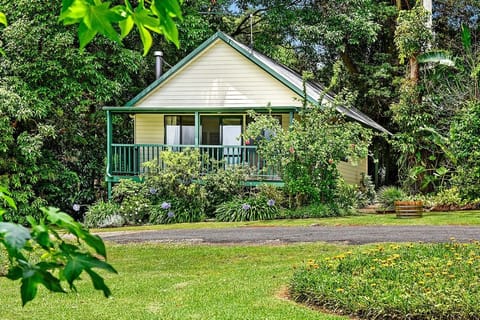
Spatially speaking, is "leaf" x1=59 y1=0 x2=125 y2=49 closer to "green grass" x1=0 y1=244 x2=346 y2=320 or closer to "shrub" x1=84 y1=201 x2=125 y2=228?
"green grass" x1=0 y1=244 x2=346 y2=320

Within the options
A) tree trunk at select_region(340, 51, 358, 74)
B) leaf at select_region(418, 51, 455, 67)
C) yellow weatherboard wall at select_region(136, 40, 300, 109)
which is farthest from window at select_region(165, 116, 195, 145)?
tree trunk at select_region(340, 51, 358, 74)

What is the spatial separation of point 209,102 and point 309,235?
32.3 feet

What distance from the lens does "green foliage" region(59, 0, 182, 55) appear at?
1706 mm

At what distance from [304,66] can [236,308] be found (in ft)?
82.6

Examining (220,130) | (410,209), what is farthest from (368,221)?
(220,130)

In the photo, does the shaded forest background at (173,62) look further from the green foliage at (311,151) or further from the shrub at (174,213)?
the shrub at (174,213)

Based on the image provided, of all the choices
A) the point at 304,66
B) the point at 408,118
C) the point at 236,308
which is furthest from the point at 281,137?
the point at 304,66

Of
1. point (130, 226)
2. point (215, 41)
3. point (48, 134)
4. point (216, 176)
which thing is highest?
point (215, 41)

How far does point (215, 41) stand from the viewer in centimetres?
2164

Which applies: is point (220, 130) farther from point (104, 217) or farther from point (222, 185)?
point (104, 217)

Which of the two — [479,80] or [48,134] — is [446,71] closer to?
[479,80]

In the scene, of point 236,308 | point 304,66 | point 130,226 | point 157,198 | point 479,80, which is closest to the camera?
point 236,308

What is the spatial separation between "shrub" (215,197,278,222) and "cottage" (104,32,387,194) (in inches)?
95.4

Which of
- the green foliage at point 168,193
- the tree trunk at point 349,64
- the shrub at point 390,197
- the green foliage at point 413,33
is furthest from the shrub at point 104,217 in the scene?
the tree trunk at point 349,64
